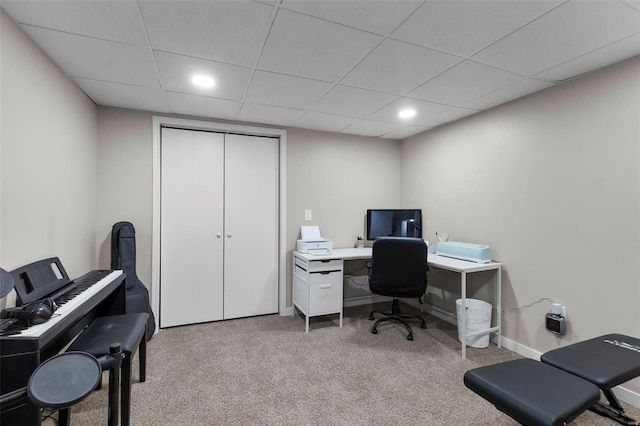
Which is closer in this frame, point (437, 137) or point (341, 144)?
point (437, 137)

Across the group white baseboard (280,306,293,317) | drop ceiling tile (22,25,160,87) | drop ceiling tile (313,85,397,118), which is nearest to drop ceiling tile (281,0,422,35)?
drop ceiling tile (313,85,397,118)

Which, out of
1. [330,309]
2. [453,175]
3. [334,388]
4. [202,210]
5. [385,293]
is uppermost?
[453,175]

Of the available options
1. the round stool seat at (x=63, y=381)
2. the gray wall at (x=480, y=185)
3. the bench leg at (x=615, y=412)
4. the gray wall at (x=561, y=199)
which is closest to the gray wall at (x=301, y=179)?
the gray wall at (x=480, y=185)

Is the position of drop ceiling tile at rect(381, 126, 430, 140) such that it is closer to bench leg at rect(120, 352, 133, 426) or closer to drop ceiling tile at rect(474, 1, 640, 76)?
drop ceiling tile at rect(474, 1, 640, 76)

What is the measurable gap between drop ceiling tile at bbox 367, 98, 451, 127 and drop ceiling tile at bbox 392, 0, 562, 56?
92 centimetres

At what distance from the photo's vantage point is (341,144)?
396cm

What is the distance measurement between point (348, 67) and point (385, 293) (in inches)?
83.4

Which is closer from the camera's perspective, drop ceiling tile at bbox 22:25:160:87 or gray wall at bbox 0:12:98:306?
gray wall at bbox 0:12:98:306

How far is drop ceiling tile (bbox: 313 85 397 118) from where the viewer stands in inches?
102

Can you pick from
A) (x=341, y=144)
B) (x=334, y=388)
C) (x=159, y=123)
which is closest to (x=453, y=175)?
(x=341, y=144)

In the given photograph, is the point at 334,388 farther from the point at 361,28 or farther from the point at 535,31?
the point at 535,31

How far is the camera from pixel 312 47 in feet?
6.20

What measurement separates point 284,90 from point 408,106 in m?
1.22

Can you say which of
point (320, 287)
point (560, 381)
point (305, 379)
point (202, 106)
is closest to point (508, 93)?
point (560, 381)
